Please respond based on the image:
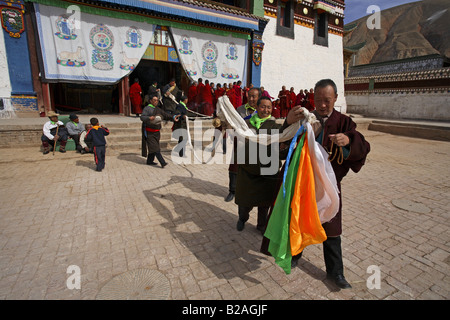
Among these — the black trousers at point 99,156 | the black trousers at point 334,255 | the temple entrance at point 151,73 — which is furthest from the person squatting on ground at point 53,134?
the temple entrance at point 151,73

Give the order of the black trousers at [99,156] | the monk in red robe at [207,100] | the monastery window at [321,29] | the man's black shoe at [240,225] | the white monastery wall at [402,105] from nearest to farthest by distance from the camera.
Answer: the man's black shoe at [240,225], the black trousers at [99,156], the monk in red robe at [207,100], the white monastery wall at [402,105], the monastery window at [321,29]

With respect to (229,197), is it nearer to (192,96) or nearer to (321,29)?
(192,96)

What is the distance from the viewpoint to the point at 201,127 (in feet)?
31.4

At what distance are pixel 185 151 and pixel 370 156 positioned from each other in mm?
6214

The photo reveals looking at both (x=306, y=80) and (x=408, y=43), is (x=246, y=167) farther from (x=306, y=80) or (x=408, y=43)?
(x=408, y=43)

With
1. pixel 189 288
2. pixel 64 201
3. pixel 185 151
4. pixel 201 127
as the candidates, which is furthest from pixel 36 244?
pixel 201 127

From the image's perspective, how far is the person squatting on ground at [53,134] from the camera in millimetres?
7055

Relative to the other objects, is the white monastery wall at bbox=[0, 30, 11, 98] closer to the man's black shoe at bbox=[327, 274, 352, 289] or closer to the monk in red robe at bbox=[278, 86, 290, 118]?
the man's black shoe at bbox=[327, 274, 352, 289]

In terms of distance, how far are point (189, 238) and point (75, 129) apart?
6.23 m

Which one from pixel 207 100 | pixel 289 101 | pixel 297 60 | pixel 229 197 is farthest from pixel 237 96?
pixel 229 197

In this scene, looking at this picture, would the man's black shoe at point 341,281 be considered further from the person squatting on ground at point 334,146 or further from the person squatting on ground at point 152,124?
the person squatting on ground at point 152,124

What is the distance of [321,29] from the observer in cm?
1750

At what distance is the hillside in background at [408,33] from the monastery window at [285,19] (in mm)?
43850
